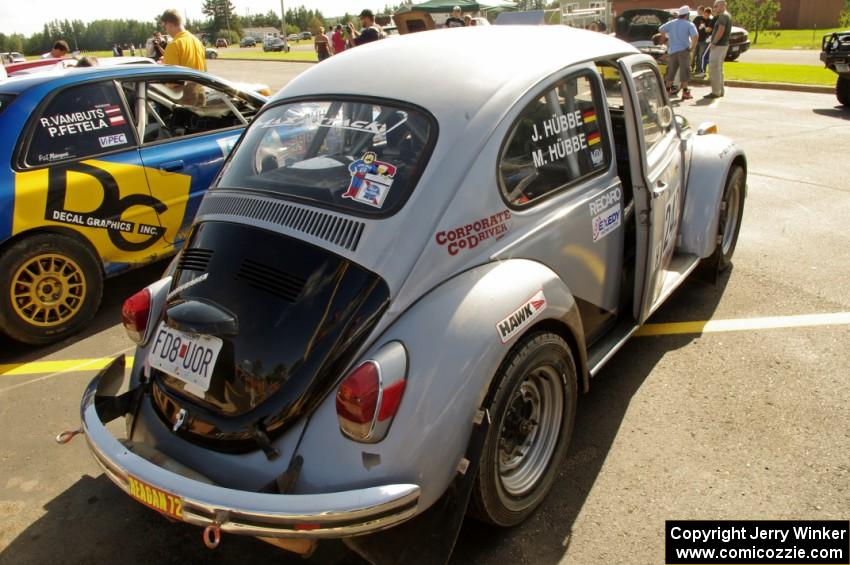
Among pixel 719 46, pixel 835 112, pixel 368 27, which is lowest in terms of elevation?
pixel 835 112

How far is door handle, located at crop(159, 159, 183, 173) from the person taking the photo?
16.6 ft

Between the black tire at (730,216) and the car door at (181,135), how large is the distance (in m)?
3.92

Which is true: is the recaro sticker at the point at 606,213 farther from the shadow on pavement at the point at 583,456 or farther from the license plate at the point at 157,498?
the license plate at the point at 157,498

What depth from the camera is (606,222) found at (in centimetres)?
328

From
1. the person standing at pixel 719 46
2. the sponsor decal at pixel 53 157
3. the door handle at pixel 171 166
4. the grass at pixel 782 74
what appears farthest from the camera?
the grass at pixel 782 74

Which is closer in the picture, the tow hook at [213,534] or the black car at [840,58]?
the tow hook at [213,534]

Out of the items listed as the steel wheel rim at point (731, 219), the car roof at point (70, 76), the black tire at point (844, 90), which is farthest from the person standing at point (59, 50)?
the black tire at point (844, 90)

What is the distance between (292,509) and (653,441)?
195 cm

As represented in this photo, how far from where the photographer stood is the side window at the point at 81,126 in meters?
4.54

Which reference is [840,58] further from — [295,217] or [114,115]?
[295,217]

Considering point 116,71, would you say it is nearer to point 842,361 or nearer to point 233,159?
point 233,159

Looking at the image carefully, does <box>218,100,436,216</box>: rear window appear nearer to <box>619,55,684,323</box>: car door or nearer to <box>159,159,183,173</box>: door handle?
<box>619,55,684,323</box>: car door

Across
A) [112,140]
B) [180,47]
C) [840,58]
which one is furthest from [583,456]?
[840,58]

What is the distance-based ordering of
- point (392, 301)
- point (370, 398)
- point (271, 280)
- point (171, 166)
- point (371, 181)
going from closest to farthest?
point (370, 398) < point (392, 301) < point (271, 280) < point (371, 181) < point (171, 166)
